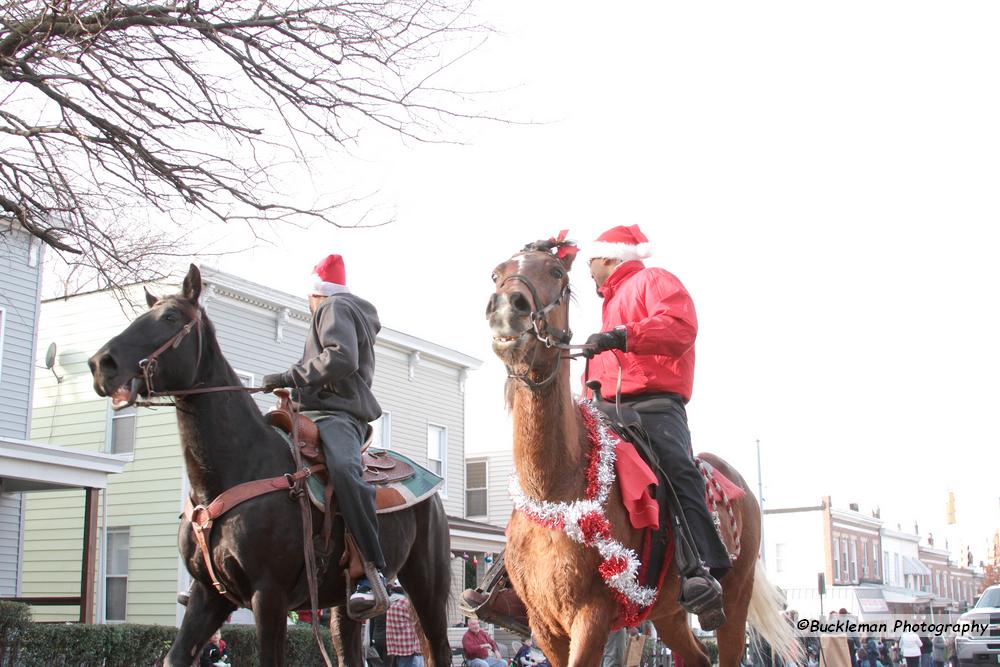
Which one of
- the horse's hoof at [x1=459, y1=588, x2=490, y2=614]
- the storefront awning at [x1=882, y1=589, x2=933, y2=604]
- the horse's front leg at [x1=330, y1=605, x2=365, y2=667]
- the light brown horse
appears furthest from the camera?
the storefront awning at [x1=882, y1=589, x2=933, y2=604]

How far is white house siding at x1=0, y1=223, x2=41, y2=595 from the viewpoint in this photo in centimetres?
1808

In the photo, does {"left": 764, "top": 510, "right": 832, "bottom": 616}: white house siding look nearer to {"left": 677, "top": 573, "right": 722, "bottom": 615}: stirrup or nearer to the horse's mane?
{"left": 677, "top": 573, "right": 722, "bottom": 615}: stirrup

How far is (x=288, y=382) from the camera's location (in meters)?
6.71

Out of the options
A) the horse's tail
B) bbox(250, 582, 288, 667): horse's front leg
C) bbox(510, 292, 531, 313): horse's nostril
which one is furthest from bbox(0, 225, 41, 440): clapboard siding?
bbox(510, 292, 531, 313): horse's nostril

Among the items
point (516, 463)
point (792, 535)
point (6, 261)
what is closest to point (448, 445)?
point (6, 261)

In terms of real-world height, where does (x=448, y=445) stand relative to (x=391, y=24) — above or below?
below

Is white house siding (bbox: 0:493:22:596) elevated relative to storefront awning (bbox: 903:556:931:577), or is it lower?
elevated

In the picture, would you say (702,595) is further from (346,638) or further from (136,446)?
(136,446)

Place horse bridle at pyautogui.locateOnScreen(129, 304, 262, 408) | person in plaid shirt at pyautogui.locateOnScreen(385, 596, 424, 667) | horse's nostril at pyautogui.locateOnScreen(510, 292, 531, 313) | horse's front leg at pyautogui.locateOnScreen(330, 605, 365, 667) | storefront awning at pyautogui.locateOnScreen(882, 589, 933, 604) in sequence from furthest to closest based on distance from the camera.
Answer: storefront awning at pyautogui.locateOnScreen(882, 589, 933, 604) < person in plaid shirt at pyautogui.locateOnScreen(385, 596, 424, 667) < horse's front leg at pyautogui.locateOnScreen(330, 605, 365, 667) < horse bridle at pyautogui.locateOnScreen(129, 304, 262, 408) < horse's nostril at pyautogui.locateOnScreen(510, 292, 531, 313)

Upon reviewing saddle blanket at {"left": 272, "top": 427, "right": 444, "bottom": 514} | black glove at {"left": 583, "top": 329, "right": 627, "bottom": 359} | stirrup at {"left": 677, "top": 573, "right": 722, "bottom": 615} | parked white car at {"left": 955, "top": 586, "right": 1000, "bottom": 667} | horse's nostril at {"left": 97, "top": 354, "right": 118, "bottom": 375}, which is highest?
horse's nostril at {"left": 97, "top": 354, "right": 118, "bottom": 375}

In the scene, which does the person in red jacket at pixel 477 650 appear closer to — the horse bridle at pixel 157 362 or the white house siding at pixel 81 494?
the white house siding at pixel 81 494

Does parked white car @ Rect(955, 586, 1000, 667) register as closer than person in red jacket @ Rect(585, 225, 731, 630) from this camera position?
No

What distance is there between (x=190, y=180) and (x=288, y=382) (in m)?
2.58

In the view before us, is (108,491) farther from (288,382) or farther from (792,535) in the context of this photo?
(792,535)
